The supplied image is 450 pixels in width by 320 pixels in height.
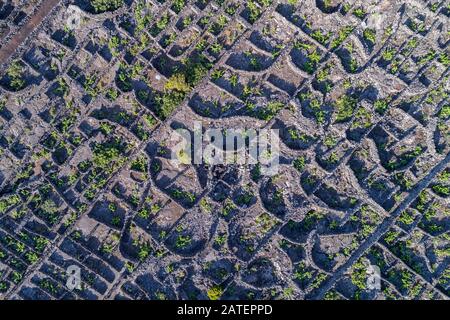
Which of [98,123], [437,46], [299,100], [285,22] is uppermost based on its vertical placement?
[437,46]

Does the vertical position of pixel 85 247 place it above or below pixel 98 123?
below

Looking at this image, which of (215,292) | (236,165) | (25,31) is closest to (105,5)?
(25,31)

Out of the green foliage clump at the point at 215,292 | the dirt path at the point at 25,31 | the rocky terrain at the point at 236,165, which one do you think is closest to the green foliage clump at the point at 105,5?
the rocky terrain at the point at 236,165

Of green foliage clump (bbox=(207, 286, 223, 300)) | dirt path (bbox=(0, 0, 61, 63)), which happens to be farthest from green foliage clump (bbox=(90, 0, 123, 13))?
green foliage clump (bbox=(207, 286, 223, 300))

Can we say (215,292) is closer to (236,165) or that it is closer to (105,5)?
(236,165)

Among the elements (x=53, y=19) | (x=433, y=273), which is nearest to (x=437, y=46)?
(x=433, y=273)

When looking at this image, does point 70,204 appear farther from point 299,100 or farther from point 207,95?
point 299,100

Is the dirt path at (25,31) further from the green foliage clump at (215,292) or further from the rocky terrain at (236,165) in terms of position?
the green foliage clump at (215,292)

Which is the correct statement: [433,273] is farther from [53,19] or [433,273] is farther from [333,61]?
[53,19]
